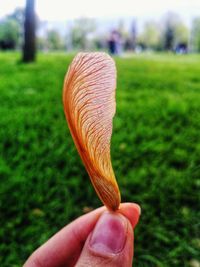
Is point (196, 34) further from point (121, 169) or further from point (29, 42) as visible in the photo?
point (121, 169)

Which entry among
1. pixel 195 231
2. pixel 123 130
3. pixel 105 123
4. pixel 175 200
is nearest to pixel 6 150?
pixel 123 130

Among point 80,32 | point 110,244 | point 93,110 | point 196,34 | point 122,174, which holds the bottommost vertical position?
point 196,34

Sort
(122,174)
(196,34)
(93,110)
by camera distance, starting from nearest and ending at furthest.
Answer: (93,110) < (122,174) < (196,34)

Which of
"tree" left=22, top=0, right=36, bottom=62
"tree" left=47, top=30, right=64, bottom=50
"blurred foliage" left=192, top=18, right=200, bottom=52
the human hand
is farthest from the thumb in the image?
"tree" left=47, top=30, right=64, bottom=50

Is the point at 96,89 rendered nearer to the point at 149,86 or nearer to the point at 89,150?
the point at 89,150

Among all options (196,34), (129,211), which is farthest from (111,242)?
(196,34)

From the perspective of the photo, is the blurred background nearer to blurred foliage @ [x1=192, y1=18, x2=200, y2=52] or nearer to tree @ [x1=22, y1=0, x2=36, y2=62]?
tree @ [x1=22, y1=0, x2=36, y2=62]
